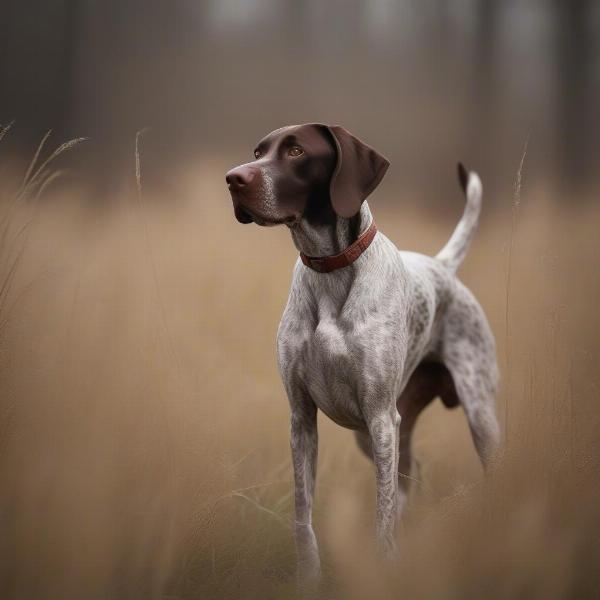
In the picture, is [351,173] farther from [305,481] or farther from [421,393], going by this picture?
[421,393]

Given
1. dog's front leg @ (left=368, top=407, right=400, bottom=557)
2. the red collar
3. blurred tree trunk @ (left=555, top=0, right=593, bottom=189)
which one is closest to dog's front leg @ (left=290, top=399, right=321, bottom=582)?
dog's front leg @ (left=368, top=407, right=400, bottom=557)

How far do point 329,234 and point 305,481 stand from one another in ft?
2.76

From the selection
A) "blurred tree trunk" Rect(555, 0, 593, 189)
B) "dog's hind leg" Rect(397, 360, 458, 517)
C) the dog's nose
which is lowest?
"dog's hind leg" Rect(397, 360, 458, 517)

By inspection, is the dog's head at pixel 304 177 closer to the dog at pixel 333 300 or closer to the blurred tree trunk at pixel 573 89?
the dog at pixel 333 300

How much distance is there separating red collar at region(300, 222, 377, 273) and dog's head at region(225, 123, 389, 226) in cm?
13

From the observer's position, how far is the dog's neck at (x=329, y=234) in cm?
257

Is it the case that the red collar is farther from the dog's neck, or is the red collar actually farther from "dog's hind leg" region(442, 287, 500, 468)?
"dog's hind leg" region(442, 287, 500, 468)

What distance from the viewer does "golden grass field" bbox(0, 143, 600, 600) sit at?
2.66 m

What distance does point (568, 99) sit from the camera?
405cm

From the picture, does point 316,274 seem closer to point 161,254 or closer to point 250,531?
point 250,531

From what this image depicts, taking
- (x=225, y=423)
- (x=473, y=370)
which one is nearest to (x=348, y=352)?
(x=473, y=370)

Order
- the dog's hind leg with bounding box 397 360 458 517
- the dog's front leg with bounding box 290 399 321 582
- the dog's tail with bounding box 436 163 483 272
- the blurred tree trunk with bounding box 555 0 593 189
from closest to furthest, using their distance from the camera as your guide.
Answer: the dog's front leg with bounding box 290 399 321 582
the dog's hind leg with bounding box 397 360 458 517
the dog's tail with bounding box 436 163 483 272
the blurred tree trunk with bounding box 555 0 593 189

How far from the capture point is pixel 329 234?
2.60m

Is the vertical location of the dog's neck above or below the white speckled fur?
above
